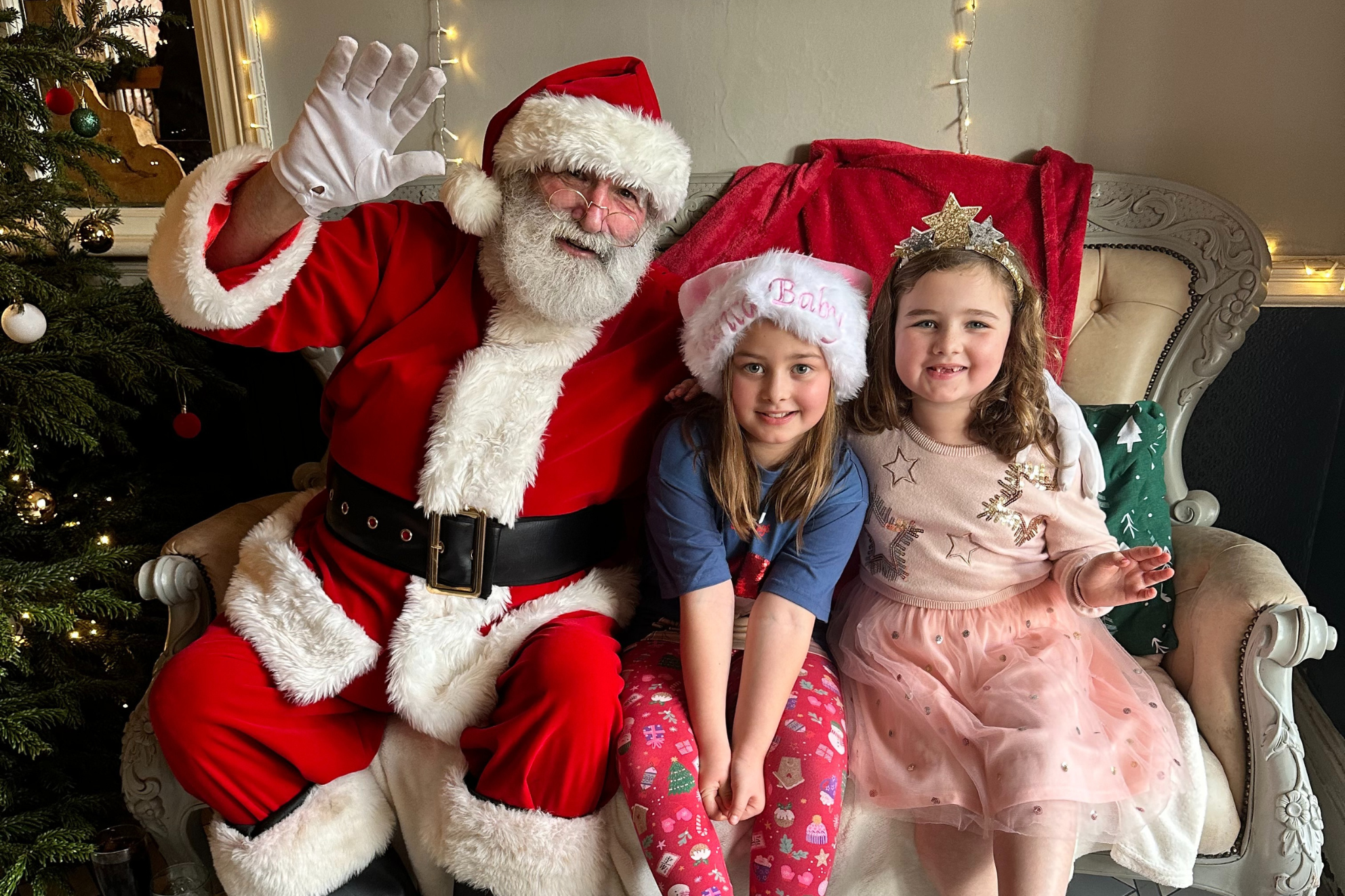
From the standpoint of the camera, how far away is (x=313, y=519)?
1.75 metres

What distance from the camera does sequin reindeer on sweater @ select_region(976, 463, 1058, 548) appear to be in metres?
1.58

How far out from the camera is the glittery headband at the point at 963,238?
5.18 ft

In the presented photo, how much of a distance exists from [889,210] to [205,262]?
1460 mm

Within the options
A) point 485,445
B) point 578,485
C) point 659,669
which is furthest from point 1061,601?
point 485,445

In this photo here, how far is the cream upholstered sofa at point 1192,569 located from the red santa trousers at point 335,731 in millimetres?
259

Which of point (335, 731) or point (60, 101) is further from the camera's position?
point (60, 101)

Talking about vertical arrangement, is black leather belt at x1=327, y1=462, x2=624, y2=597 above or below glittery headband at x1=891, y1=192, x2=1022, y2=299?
below

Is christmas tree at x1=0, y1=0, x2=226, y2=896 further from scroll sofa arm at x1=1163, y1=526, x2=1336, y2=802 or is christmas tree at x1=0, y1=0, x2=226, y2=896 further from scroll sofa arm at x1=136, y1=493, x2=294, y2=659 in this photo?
scroll sofa arm at x1=1163, y1=526, x2=1336, y2=802

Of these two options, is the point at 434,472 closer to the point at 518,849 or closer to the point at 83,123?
the point at 518,849

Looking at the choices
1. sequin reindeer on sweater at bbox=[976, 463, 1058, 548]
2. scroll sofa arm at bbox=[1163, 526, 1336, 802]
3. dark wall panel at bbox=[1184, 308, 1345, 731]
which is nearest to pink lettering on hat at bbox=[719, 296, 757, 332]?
sequin reindeer on sweater at bbox=[976, 463, 1058, 548]

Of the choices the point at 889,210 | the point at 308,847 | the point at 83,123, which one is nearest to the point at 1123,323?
the point at 889,210

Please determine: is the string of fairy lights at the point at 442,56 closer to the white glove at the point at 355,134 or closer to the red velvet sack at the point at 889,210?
the red velvet sack at the point at 889,210

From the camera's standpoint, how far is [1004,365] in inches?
63.3

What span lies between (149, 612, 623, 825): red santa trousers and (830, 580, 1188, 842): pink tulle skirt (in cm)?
48
